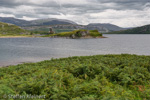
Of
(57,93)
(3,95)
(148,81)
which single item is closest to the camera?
(3,95)

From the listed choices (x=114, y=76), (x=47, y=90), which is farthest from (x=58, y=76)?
(x=114, y=76)

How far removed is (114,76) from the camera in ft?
48.9

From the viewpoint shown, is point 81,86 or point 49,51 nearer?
point 81,86

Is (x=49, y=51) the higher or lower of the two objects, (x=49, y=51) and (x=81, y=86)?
the lower

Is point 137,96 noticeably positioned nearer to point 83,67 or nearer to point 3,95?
point 83,67

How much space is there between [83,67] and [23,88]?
25.0 feet

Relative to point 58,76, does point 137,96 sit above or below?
below

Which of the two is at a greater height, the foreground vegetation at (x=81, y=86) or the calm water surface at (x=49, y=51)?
the foreground vegetation at (x=81, y=86)

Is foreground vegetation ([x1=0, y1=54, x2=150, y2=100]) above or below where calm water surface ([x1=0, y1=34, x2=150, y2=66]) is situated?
above

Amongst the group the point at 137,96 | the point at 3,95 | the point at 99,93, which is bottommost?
the point at 137,96

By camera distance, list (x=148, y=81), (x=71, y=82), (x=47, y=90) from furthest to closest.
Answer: (x=148, y=81) → (x=71, y=82) → (x=47, y=90)

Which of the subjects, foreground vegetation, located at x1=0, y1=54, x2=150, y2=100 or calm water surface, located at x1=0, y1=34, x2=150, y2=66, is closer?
foreground vegetation, located at x1=0, y1=54, x2=150, y2=100

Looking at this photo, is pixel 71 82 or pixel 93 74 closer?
pixel 71 82

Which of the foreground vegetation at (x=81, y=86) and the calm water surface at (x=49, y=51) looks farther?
the calm water surface at (x=49, y=51)
